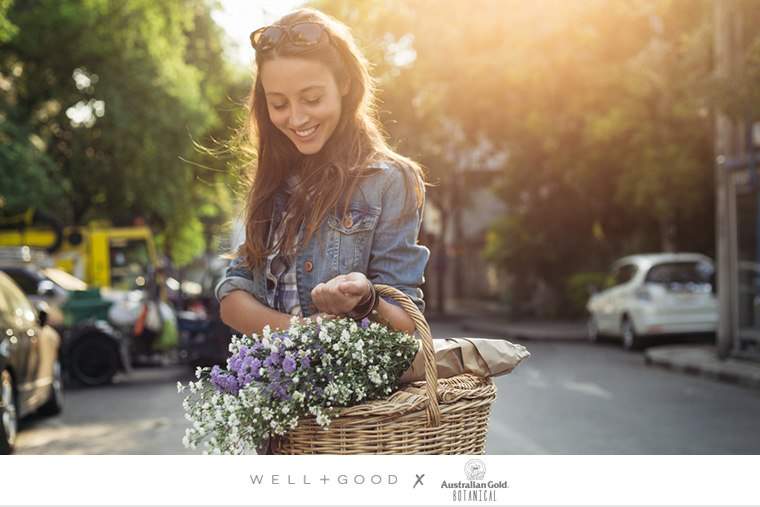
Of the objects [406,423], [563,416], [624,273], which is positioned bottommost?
[563,416]

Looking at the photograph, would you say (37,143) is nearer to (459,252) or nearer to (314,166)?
(314,166)

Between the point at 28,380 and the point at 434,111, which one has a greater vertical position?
the point at 434,111

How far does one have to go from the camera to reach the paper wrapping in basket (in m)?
2.40

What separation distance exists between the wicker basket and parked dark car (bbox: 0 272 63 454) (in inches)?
230

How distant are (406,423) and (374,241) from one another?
0.44m

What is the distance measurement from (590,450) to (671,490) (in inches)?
173

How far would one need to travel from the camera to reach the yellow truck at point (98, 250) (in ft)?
71.7

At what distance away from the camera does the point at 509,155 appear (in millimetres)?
24281

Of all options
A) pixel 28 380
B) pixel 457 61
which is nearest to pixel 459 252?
pixel 457 61

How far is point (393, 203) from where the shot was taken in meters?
2.44

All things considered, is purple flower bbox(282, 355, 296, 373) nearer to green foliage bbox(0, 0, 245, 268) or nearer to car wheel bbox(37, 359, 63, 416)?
car wheel bbox(37, 359, 63, 416)

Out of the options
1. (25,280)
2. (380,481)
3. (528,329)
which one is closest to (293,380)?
(380,481)

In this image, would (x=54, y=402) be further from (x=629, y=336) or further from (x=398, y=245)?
(x=629, y=336)

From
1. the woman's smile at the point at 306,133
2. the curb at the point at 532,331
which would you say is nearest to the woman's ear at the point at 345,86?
Result: the woman's smile at the point at 306,133
